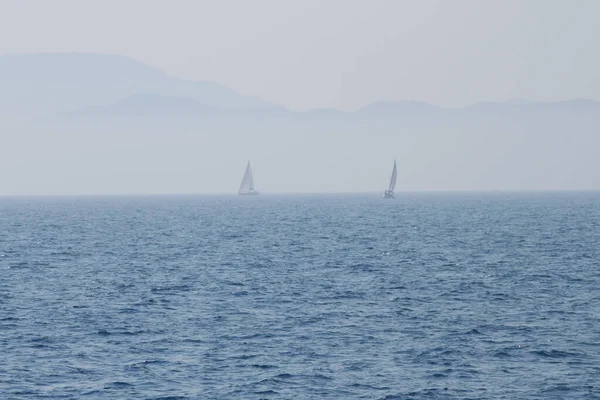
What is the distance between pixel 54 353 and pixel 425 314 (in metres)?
20.9

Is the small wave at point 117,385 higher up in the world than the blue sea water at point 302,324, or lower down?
lower down

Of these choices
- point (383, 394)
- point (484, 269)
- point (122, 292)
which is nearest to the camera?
point (383, 394)

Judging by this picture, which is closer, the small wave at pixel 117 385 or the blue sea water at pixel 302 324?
the small wave at pixel 117 385

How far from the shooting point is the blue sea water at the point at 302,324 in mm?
37875

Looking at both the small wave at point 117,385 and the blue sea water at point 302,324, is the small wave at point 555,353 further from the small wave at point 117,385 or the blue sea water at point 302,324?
the small wave at point 117,385

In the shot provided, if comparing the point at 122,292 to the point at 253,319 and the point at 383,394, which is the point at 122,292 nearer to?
the point at 253,319

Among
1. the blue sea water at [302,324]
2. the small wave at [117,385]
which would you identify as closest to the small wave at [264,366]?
the blue sea water at [302,324]

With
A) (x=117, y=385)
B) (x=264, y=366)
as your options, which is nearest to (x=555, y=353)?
(x=264, y=366)

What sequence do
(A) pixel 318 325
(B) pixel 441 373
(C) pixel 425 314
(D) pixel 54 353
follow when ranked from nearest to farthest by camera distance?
(B) pixel 441 373 < (D) pixel 54 353 < (A) pixel 318 325 < (C) pixel 425 314

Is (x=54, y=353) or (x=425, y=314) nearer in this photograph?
(x=54, y=353)

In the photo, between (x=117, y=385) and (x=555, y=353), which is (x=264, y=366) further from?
(x=555, y=353)

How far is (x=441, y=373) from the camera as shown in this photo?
39.5 meters

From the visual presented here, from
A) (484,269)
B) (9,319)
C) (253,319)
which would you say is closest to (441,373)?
(253,319)

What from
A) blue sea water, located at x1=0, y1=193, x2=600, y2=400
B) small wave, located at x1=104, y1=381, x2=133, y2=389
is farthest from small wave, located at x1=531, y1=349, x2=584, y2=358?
small wave, located at x1=104, y1=381, x2=133, y2=389
